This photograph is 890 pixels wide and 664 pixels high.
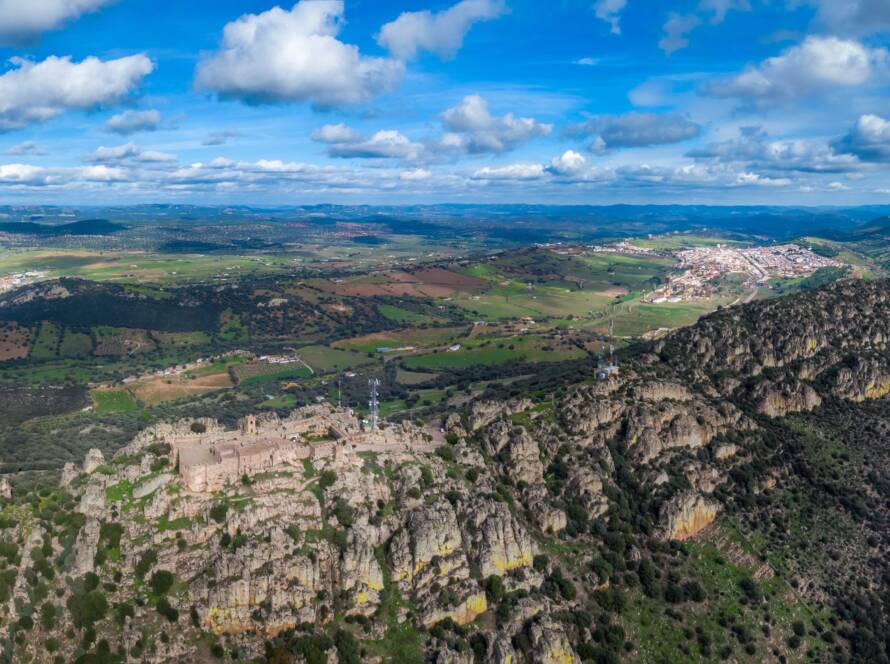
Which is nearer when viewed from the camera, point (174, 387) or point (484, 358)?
point (174, 387)

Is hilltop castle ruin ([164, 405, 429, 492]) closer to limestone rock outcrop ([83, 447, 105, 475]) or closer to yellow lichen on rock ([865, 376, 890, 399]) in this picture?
limestone rock outcrop ([83, 447, 105, 475])

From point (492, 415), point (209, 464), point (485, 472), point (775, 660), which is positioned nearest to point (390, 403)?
point (492, 415)

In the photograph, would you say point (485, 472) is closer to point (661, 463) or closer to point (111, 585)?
point (661, 463)

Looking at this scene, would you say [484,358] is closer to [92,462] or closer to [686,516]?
[686,516]

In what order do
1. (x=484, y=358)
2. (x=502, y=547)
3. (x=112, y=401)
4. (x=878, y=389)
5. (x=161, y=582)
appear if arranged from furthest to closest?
(x=484, y=358) → (x=112, y=401) → (x=878, y=389) → (x=502, y=547) → (x=161, y=582)

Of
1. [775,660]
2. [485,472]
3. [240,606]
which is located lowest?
[775,660]

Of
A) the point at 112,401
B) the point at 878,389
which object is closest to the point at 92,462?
the point at 112,401

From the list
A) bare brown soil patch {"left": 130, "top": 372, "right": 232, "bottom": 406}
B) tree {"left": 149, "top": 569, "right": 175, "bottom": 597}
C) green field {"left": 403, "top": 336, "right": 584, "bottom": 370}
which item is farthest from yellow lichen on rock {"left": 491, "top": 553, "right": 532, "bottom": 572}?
bare brown soil patch {"left": 130, "top": 372, "right": 232, "bottom": 406}

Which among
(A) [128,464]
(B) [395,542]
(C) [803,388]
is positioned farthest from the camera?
(C) [803,388]

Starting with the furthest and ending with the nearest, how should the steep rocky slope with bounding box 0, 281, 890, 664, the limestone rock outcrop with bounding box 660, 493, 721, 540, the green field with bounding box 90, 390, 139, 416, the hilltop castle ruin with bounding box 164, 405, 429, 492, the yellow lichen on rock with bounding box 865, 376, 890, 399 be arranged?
the green field with bounding box 90, 390, 139, 416, the yellow lichen on rock with bounding box 865, 376, 890, 399, the limestone rock outcrop with bounding box 660, 493, 721, 540, the hilltop castle ruin with bounding box 164, 405, 429, 492, the steep rocky slope with bounding box 0, 281, 890, 664
